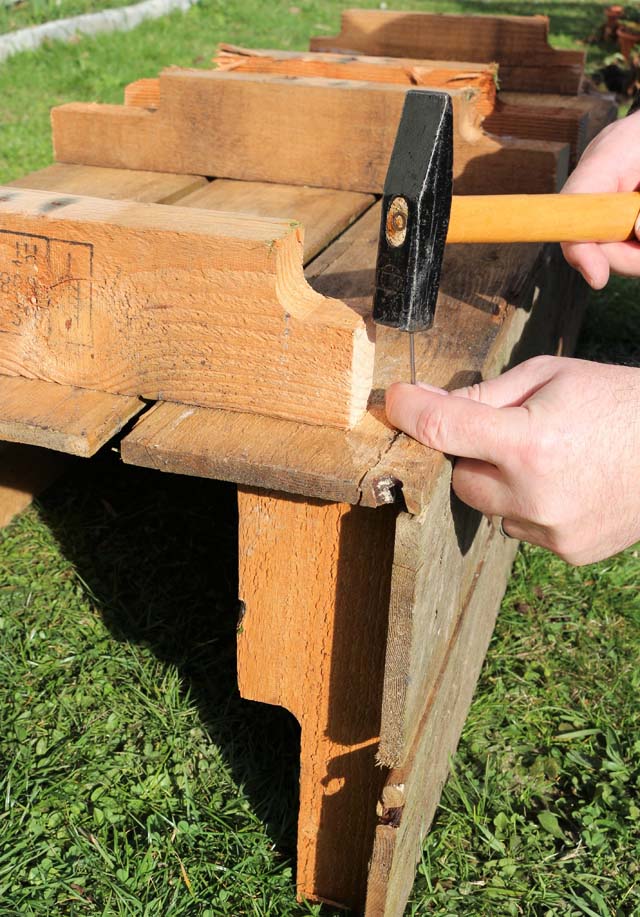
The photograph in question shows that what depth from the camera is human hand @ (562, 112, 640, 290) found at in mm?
2137

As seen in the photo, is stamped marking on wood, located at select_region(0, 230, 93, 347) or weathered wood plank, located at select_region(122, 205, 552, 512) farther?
stamped marking on wood, located at select_region(0, 230, 93, 347)

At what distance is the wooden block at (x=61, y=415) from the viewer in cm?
150

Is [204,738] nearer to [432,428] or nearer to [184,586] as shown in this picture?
[184,586]

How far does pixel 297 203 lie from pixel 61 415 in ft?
3.96

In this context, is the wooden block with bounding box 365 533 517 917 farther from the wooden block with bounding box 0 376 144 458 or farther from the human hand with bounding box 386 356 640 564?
the wooden block with bounding box 0 376 144 458

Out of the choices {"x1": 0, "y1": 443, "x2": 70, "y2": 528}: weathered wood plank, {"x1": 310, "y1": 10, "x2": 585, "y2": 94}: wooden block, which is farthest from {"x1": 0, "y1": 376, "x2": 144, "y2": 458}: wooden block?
{"x1": 310, "y1": 10, "x2": 585, "y2": 94}: wooden block

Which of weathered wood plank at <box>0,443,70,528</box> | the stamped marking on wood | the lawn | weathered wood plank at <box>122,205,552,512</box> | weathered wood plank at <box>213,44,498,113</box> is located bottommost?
the lawn

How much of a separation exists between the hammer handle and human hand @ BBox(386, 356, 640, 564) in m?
0.37

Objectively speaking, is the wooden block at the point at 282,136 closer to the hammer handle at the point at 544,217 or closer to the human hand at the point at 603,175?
the human hand at the point at 603,175

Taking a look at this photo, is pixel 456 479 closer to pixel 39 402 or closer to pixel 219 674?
pixel 39 402

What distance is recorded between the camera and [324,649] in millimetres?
1695

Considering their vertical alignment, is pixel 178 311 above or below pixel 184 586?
above

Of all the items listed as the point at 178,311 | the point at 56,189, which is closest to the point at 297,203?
the point at 56,189

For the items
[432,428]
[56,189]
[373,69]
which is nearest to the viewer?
[432,428]
